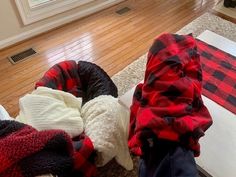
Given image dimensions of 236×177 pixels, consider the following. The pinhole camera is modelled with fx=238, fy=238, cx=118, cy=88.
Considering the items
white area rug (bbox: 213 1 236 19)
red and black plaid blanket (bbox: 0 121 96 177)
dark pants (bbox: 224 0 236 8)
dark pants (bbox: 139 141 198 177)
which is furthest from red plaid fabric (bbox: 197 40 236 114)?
dark pants (bbox: 224 0 236 8)

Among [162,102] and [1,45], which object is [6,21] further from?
[162,102]

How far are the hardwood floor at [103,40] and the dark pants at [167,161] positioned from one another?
3.98 ft

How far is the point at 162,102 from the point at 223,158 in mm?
309

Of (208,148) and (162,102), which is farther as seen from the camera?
(208,148)

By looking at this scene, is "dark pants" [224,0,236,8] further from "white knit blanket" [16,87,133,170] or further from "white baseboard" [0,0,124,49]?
"white knit blanket" [16,87,133,170]

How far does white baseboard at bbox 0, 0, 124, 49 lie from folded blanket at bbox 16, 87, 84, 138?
1.11 metres

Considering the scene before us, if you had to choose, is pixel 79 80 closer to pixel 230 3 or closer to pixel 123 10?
pixel 123 10

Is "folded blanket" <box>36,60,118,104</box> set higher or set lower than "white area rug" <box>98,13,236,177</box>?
higher

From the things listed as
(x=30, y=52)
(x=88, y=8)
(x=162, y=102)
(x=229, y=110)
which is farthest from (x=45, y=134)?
(x=88, y=8)

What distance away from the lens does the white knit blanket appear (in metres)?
0.98

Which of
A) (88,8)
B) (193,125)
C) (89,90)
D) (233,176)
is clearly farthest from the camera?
(88,8)

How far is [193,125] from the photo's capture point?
547 millimetres

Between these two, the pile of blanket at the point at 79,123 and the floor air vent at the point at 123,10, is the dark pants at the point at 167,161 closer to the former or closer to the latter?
the pile of blanket at the point at 79,123

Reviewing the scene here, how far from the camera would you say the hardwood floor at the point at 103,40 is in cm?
178
